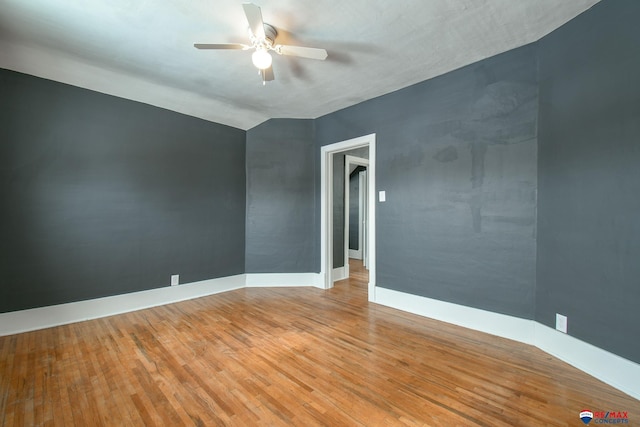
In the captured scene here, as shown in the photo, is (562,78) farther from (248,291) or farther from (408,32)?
(248,291)

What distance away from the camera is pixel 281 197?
14.2 feet

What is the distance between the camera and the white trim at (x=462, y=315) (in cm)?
244

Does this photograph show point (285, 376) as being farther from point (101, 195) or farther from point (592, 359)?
point (101, 195)

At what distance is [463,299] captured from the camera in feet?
9.13

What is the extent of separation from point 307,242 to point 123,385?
284cm

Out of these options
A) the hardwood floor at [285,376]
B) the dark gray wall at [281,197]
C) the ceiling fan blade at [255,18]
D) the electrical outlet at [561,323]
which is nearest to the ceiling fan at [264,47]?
the ceiling fan blade at [255,18]

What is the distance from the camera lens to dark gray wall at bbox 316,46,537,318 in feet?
8.05

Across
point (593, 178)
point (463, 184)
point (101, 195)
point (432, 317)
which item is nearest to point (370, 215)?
point (463, 184)

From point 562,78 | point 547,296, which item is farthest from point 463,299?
point 562,78

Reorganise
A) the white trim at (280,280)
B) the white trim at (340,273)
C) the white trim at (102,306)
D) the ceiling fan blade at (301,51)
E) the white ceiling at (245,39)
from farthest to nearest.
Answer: the white trim at (340,273) < the white trim at (280,280) < the white trim at (102,306) < the ceiling fan blade at (301,51) < the white ceiling at (245,39)

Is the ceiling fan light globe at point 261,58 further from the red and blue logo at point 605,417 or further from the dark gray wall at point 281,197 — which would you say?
the red and blue logo at point 605,417

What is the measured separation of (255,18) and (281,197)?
109 inches

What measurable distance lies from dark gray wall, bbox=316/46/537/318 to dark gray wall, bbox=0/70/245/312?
8.09 feet

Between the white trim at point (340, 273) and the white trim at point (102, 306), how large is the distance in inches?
66.8
